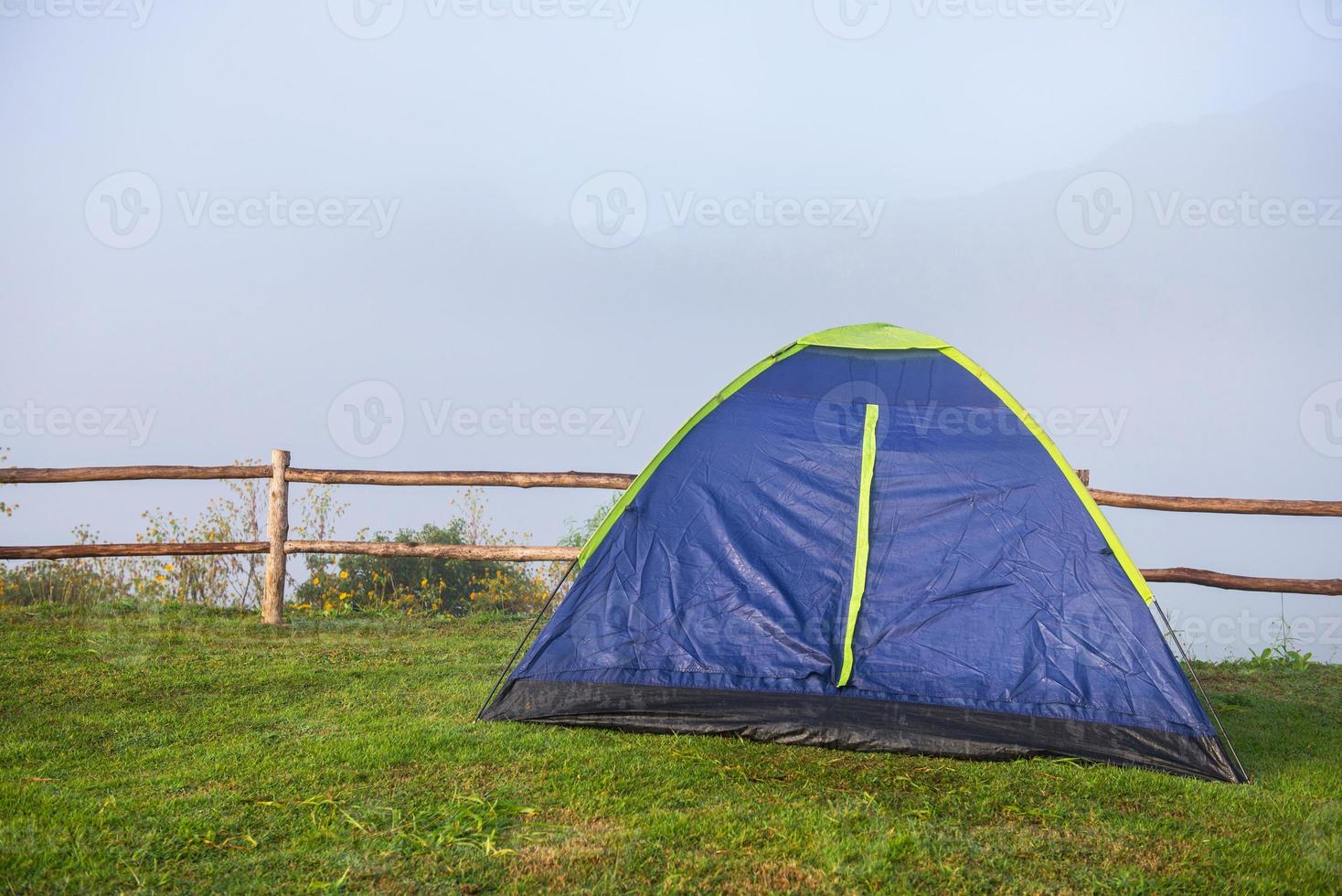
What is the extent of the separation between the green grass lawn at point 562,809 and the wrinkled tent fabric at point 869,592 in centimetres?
18

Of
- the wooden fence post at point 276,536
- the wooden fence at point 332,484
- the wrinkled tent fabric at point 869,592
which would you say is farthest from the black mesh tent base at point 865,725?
the wooden fence post at point 276,536

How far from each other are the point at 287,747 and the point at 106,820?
108cm

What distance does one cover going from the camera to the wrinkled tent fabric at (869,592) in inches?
181

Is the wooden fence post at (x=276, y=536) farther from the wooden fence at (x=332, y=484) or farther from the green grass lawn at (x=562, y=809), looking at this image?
the green grass lawn at (x=562, y=809)

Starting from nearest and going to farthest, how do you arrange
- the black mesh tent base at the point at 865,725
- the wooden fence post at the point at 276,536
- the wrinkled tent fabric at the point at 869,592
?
the black mesh tent base at the point at 865,725 < the wrinkled tent fabric at the point at 869,592 < the wooden fence post at the point at 276,536

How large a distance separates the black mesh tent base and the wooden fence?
345cm

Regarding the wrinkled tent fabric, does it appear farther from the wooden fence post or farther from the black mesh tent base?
the wooden fence post

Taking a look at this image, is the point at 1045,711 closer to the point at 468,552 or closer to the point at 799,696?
the point at 799,696

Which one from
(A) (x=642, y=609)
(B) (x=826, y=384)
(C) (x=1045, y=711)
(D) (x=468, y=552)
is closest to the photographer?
(C) (x=1045, y=711)

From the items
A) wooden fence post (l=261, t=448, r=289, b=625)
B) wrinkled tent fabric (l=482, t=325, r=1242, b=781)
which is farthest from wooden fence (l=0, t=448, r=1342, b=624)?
wrinkled tent fabric (l=482, t=325, r=1242, b=781)

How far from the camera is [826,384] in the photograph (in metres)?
5.29

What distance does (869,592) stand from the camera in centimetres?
485

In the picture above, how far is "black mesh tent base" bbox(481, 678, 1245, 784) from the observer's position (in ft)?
14.7

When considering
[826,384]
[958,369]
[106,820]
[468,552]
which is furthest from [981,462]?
[468,552]
